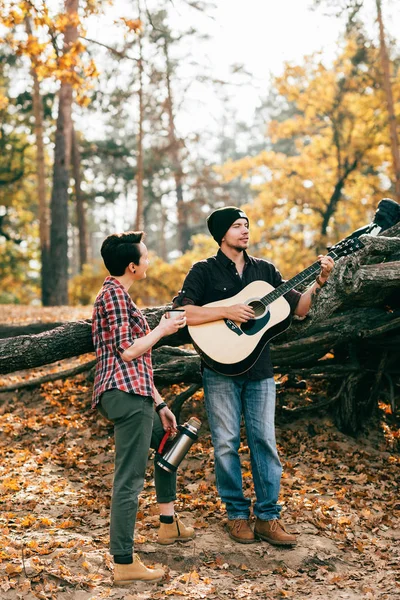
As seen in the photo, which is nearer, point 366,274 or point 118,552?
point 118,552

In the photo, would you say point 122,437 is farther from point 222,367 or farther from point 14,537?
point 14,537

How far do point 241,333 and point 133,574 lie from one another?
66.5 inches

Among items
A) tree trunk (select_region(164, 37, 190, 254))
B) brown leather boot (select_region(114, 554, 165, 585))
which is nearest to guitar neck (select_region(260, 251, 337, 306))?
brown leather boot (select_region(114, 554, 165, 585))

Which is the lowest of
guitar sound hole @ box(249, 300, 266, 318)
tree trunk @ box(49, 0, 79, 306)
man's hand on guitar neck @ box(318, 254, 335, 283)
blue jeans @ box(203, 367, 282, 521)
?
blue jeans @ box(203, 367, 282, 521)

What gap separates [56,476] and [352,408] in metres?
2.88

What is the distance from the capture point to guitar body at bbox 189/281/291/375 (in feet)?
15.3

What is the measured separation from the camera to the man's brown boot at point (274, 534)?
4.61 metres

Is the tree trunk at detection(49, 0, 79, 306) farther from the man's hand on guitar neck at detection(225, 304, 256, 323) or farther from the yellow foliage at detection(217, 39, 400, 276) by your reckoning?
the man's hand on guitar neck at detection(225, 304, 256, 323)

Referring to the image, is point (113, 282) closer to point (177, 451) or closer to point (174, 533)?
point (177, 451)

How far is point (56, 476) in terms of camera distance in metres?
5.96

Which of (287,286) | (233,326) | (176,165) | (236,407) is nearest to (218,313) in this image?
(233,326)

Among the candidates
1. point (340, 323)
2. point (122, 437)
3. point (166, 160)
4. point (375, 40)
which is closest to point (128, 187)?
point (166, 160)

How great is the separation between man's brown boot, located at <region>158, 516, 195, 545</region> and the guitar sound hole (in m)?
1.52

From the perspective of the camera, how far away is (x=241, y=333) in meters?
4.72
